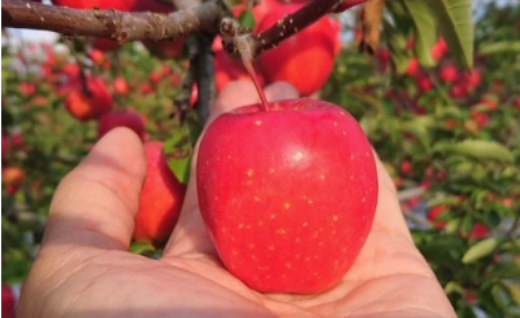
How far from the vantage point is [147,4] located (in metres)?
1.32

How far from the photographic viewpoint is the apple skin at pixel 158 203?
50.7 inches

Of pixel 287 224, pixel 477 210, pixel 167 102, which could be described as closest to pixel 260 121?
pixel 287 224

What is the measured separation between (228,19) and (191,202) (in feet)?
1.34

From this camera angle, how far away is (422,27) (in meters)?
1.25

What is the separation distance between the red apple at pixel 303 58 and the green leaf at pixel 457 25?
1.91 ft

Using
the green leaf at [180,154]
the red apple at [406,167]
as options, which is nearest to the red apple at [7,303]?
the green leaf at [180,154]

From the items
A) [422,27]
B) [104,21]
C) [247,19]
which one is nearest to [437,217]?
[422,27]

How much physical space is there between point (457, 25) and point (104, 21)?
497 mm

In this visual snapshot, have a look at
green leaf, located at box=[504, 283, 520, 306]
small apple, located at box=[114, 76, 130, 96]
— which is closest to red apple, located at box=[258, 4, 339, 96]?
green leaf, located at box=[504, 283, 520, 306]

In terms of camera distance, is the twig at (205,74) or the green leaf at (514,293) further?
the green leaf at (514,293)

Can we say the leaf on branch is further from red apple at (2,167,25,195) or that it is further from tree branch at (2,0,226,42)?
red apple at (2,167,25,195)

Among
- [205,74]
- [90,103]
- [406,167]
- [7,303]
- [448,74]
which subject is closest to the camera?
[205,74]

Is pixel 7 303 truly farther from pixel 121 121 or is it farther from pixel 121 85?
pixel 121 85

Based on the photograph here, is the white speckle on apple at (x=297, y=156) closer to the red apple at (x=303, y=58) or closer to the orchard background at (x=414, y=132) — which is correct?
the orchard background at (x=414, y=132)
